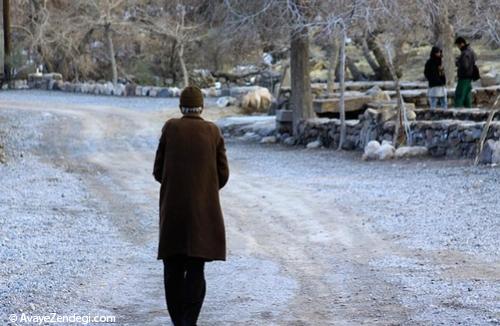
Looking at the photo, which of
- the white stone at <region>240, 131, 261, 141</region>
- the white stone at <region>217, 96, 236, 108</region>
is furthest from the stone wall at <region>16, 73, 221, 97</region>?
the white stone at <region>240, 131, 261, 141</region>

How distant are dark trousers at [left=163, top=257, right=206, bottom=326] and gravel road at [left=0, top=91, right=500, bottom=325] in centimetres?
35

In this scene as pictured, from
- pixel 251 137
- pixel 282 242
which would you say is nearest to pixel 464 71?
pixel 251 137

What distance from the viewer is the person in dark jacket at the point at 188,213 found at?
19.4 ft

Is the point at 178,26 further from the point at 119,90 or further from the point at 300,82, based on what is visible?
the point at 300,82

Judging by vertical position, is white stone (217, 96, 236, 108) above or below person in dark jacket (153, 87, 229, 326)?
below

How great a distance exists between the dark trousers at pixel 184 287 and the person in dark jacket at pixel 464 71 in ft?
46.1

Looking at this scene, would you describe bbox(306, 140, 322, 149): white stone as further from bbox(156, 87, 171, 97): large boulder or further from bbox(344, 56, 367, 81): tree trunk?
bbox(156, 87, 171, 97): large boulder

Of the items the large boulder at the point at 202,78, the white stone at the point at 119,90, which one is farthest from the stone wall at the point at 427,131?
the large boulder at the point at 202,78

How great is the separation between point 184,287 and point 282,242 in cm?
371

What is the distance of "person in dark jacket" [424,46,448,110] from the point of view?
19953mm

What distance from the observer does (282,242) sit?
9641 millimetres

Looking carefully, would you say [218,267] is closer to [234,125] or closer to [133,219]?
[133,219]

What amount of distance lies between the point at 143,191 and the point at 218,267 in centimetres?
553

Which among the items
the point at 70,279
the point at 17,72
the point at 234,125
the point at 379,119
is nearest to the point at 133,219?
the point at 70,279
